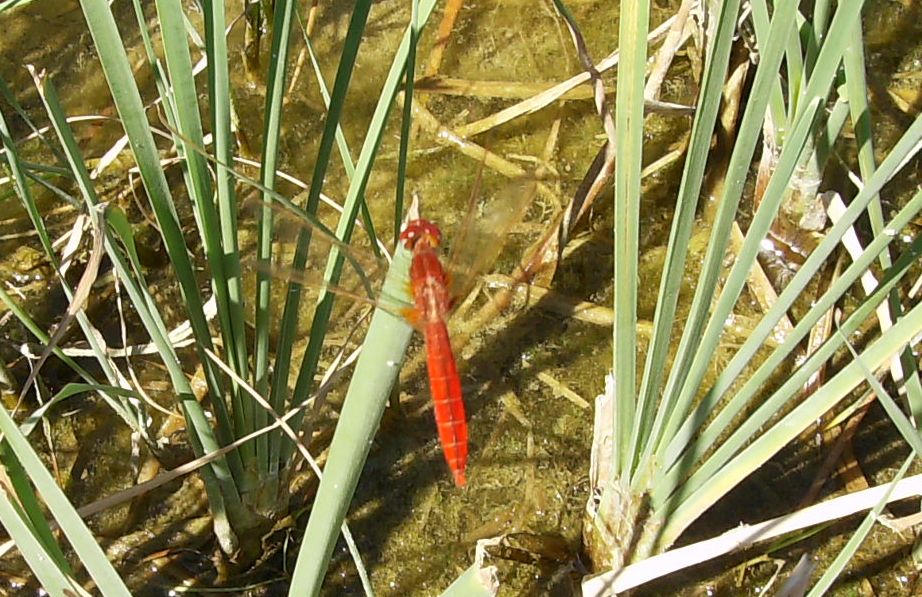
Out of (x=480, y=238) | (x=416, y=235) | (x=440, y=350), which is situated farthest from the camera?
(x=480, y=238)

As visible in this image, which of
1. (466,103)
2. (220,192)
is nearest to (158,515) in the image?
(220,192)

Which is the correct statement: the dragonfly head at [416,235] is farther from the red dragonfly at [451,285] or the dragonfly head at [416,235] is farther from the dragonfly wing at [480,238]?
the dragonfly wing at [480,238]

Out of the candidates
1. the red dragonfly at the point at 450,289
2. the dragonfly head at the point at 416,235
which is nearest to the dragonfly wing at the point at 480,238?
the red dragonfly at the point at 450,289

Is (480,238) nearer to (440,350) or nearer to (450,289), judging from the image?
(450,289)

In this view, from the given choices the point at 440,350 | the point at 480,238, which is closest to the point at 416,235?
the point at 440,350

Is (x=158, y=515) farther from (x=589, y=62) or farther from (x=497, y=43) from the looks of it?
(x=497, y=43)

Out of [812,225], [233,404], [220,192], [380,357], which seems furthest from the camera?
[812,225]

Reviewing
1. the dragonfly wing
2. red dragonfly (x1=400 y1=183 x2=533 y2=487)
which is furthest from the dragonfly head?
the dragonfly wing

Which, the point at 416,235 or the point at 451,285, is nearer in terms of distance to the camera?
the point at 416,235
